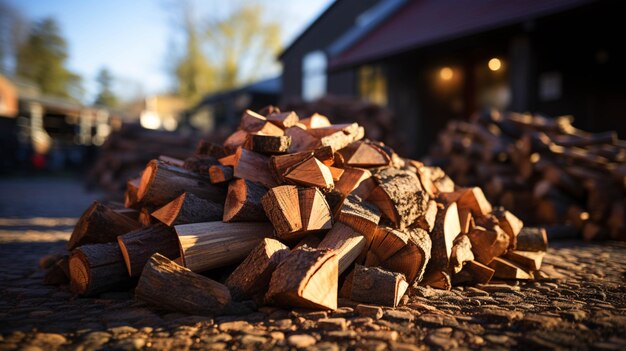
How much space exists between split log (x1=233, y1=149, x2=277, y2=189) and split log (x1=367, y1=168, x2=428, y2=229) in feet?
2.22

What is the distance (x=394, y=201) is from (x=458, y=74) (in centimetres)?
886

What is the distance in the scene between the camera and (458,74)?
33.7ft

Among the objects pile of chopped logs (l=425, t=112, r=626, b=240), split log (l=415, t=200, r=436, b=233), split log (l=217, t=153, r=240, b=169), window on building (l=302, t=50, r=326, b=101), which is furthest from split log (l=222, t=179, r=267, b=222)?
window on building (l=302, t=50, r=326, b=101)

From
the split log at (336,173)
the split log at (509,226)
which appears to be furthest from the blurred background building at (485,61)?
the split log at (336,173)

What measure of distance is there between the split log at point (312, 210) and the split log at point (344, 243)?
6 centimetres

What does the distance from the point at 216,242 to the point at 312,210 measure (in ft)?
1.89

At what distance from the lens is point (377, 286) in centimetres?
215

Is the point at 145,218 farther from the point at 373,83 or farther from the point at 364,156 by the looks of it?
the point at 373,83

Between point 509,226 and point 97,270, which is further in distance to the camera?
point 509,226

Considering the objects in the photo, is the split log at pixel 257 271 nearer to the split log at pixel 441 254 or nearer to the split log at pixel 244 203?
the split log at pixel 244 203

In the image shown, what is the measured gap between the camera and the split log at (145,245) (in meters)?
2.34

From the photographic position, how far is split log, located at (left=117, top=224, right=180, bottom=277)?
234cm

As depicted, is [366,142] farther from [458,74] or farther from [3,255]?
[458,74]

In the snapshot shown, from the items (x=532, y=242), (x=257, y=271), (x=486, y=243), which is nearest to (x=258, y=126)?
(x=257, y=271)
